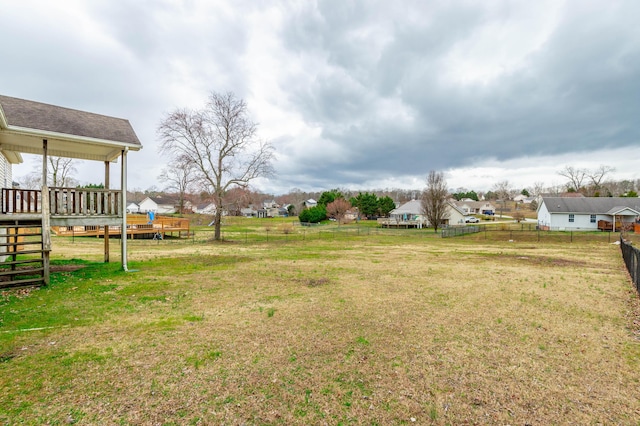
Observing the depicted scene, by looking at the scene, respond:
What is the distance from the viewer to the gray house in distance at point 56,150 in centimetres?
805

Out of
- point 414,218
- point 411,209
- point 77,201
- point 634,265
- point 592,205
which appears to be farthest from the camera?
point 411,209

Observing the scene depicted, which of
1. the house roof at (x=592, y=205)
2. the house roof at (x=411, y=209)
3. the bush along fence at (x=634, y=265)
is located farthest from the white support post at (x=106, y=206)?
the house roof at (x=592, y=205)

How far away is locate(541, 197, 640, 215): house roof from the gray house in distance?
48377 mm

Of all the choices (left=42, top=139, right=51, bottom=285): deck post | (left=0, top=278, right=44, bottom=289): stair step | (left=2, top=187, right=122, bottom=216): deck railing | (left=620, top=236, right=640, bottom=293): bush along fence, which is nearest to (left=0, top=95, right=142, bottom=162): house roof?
(left=42, top=139, right=51, bottom=285): deck post

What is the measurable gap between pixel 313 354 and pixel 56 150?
1270 centimetres

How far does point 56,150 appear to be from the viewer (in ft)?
36.1

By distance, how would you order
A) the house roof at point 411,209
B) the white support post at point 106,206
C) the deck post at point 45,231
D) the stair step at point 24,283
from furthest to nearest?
the house roof at point 411,209 → the white support post at point 106,206 → the deck post at point 45,231 → the stair step at point 24,283

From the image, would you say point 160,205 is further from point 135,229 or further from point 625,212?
point 625,212

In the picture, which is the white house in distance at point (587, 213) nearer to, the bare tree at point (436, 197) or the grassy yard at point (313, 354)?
the bare tree at point (436, 197)

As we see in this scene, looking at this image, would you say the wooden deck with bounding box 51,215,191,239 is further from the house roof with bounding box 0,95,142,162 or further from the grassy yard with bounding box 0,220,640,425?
the grassy yard with bounding box 0,220,640,425

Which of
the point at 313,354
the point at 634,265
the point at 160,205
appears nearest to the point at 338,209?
the point at 634,265

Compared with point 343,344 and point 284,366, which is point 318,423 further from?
point 343,344

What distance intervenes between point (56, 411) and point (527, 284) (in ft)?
38.7

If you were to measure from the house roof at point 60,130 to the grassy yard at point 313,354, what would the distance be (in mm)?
4276
